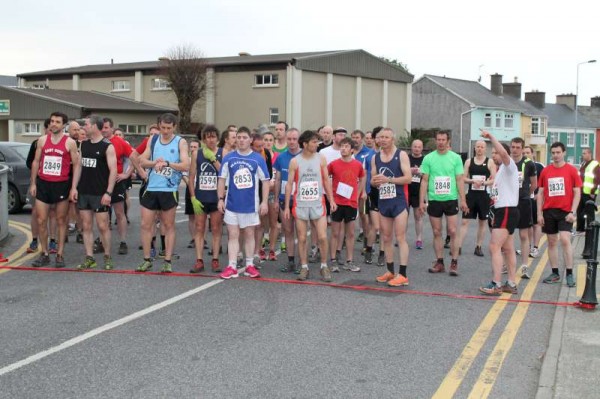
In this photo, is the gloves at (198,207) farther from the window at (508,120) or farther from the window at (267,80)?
the window at (508,120)

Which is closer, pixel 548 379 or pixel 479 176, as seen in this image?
pixel 548 379

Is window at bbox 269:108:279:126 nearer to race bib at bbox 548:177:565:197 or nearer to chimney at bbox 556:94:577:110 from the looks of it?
race bib at bbox 548:177:565:197

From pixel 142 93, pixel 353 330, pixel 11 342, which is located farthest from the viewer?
pixel 142 93

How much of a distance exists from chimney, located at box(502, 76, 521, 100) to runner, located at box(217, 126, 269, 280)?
222ft

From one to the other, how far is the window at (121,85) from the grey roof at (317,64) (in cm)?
92

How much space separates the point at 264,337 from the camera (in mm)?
6188

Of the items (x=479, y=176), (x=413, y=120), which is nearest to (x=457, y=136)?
(x=413, y=120)

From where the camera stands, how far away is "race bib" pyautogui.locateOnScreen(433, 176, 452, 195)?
9594 mm

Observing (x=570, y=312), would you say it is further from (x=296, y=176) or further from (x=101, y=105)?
(x=101, y=105)

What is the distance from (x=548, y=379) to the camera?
5.13 m

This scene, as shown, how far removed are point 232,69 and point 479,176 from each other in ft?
126

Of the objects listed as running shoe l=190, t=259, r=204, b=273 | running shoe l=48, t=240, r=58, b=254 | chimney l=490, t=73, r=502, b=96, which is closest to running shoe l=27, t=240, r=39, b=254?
running shoe l=48, t=240, r=58, b=254

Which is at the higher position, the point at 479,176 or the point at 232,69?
the point at 232,69

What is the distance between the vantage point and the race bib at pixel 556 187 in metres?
8.95
